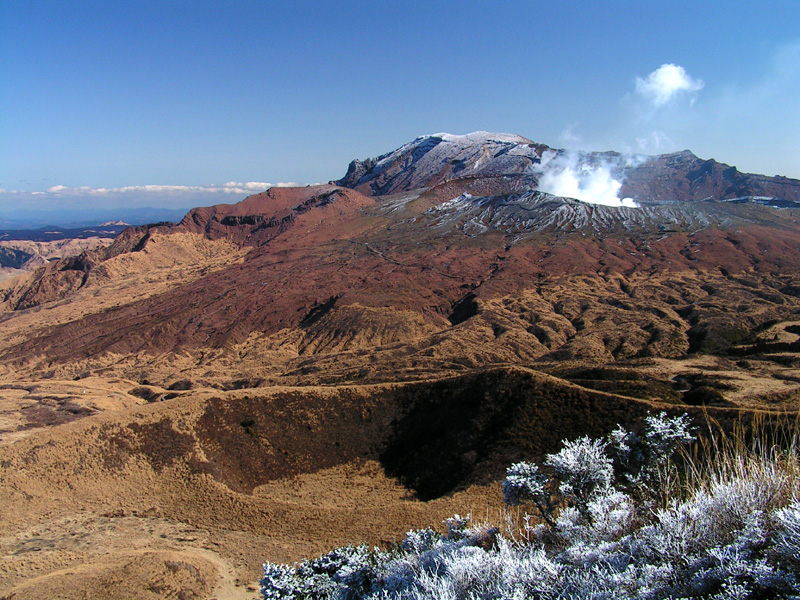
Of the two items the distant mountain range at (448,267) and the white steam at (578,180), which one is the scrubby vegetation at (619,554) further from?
the white steam at (578,180)

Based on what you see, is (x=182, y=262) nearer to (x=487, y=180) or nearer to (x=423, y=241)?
(x=423, y=241)

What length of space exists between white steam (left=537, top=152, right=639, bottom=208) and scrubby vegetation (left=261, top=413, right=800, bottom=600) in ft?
316

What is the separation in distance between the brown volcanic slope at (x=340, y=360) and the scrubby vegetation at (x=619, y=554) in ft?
22.4

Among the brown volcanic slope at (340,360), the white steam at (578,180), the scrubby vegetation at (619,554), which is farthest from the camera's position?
the white steam at (578,180)

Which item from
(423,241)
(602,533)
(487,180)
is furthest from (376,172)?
(602,533)

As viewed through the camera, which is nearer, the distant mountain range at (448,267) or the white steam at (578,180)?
the distant mountain range at (448,267)

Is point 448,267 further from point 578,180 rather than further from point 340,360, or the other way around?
point 578,180

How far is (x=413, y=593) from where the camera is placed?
909 cm

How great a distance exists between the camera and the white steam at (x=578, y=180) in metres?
112

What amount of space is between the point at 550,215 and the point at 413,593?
89.2 m

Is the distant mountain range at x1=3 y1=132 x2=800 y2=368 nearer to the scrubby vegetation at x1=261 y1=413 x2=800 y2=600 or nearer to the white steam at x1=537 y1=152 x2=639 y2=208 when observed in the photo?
the white steam at x1=537 y1=152 x2=639 y2=208

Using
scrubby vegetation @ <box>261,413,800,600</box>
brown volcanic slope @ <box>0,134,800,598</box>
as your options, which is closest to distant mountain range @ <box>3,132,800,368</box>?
brown volcanic slope @ <box>0,134,800,598</box>

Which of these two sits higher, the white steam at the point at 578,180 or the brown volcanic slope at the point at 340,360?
the white steam at the point at 578,180

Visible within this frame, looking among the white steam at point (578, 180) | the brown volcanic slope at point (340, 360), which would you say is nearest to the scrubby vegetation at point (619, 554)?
the brown volcanic slope at point (340, 360)
